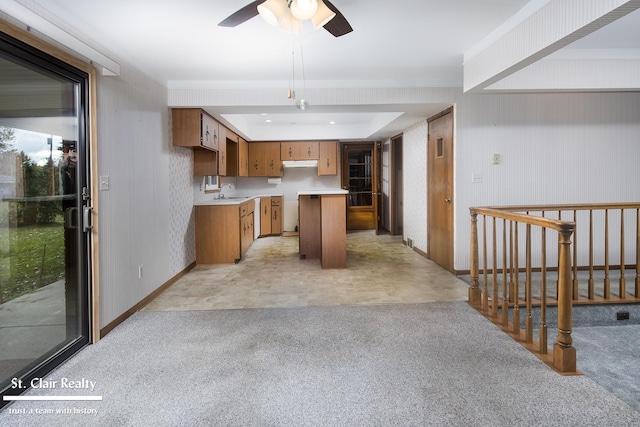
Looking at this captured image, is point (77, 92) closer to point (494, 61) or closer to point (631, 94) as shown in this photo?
point (494, 61)

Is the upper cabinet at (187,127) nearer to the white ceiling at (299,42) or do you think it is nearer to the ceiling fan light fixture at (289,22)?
the white ceiling at (299,42)

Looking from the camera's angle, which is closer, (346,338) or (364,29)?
(346,338)

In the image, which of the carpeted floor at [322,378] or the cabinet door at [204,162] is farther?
the cabinet door at [204,162]

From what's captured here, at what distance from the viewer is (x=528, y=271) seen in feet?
7.97

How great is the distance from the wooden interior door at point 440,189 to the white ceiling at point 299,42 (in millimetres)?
317

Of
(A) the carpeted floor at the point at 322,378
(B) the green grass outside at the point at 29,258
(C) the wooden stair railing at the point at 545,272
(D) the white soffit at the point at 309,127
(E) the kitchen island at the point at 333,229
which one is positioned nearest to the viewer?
(A) the carpeted floor at the point at 322,378

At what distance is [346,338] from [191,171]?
134 inches

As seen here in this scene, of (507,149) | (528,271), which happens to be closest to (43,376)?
(528,271)

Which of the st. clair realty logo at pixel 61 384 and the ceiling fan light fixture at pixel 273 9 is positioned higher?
the ceiling fan light fixture at pixel 273 9

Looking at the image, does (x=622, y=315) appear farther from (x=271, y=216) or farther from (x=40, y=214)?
(x=271, y=216)

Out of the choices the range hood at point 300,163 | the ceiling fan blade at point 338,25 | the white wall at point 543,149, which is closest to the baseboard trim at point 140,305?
the ceiling fan blade at point 338,25

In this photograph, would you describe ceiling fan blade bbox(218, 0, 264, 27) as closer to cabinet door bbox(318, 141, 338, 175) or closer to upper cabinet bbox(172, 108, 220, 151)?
upper cabinet bbox(172, 108, 220, 151)

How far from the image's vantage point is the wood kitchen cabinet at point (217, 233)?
16.0 feet

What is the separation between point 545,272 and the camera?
214 centimetres
